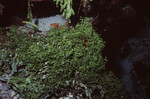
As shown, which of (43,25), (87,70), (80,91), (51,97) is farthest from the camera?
(43,25)

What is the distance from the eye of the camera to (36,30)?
374 centimetres

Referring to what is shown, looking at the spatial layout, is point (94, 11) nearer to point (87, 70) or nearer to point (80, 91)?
point (87, 70)

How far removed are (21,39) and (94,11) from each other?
2410 mm

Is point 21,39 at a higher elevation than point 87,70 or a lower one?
higher

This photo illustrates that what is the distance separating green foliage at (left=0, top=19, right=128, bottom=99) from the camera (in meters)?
2.53

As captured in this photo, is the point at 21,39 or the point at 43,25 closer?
the point at 21,39

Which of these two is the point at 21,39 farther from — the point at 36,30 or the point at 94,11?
the point at 94,11

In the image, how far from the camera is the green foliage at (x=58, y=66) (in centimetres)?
253

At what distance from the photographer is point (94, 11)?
3717 millimetres

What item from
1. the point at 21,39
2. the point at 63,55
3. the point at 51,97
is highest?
the point at 21,39

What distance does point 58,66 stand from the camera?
108 inches

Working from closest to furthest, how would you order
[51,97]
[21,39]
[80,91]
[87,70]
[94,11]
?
[51,97] < [80,91] < [87,70] < [21,39] < [94,11]

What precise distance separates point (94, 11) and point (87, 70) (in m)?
2.00

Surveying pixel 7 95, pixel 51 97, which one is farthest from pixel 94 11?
pixel 7 95
